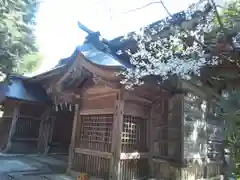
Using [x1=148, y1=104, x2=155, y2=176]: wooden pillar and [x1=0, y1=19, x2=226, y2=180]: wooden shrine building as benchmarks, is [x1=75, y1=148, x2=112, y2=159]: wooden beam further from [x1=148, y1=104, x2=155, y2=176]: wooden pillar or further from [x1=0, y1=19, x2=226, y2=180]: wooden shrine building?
[x1=148, y1=104, x2=155, y2=176]: wooden pillar

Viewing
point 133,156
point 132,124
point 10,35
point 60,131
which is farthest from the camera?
point 60,131

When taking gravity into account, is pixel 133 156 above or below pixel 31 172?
above

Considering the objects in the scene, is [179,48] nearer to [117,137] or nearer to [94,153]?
[117,137]

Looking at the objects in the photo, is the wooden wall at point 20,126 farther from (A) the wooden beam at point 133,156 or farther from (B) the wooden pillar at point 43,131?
(A) the wooden beam at point 133,156

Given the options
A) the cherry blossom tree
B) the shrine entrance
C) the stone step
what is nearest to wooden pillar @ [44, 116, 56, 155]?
the shrine entrance

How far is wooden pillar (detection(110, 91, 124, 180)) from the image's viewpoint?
4793 millimetres

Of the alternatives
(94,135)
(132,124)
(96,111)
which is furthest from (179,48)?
(94,135)

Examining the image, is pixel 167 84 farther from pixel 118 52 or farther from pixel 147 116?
pixel 118 52

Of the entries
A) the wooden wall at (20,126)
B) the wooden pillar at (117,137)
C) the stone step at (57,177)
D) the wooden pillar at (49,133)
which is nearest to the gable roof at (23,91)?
the wooden wall at (20,126)

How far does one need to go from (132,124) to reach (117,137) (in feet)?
2.05

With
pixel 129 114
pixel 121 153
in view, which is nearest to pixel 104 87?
pixel 129 114

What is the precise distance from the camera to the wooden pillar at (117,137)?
4.79 meters

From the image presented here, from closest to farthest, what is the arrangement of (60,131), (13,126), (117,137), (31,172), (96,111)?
(117,137)
(96,111)
(31,172)
(13,126)
(60,131)

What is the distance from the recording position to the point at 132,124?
5.37 meters
